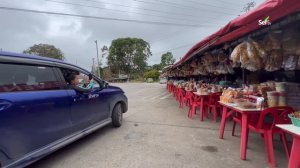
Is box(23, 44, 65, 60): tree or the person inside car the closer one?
the person inside car

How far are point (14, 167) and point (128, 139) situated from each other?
2309 mm

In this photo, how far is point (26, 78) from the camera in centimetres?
279

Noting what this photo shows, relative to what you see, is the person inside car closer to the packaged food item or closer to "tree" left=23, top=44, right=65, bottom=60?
the packaged food item

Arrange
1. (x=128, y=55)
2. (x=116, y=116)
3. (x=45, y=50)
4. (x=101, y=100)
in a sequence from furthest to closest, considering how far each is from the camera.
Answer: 1. (x=128, y=55)
2. (x=45, y=50)
3. (x=116, y=116)
4. (x=101, y=100)

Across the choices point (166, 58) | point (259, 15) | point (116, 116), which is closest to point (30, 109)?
point (116, 116)

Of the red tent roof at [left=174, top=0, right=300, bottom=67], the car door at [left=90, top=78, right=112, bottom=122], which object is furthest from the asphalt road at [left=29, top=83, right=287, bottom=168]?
the red tent roof at [left=174, top=0, right=300, bottom=67]

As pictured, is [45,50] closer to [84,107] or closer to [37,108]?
[84,107]

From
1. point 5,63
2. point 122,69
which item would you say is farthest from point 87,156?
point 122,69

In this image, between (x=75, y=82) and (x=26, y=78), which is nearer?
(x=26, y=78)

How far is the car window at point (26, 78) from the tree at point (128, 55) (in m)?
56.1

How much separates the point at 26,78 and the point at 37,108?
1.47 ft

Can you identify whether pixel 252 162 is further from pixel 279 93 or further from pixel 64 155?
pixel 64 155

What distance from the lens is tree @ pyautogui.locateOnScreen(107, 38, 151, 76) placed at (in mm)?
58531

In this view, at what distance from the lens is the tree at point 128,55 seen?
192 feet
